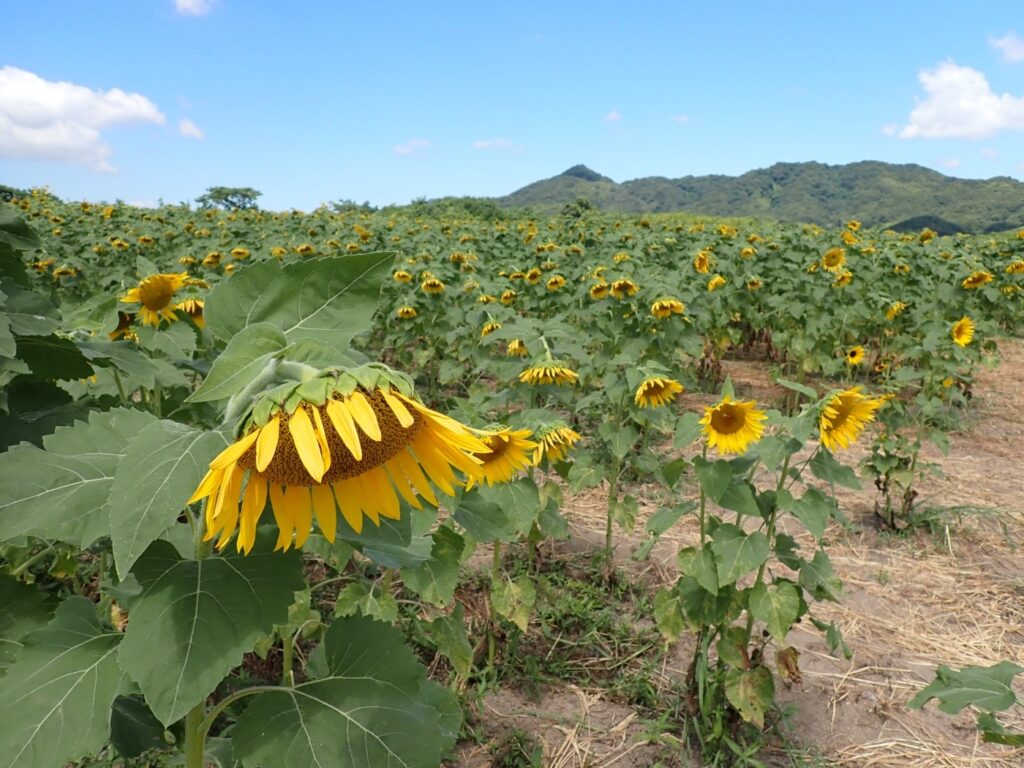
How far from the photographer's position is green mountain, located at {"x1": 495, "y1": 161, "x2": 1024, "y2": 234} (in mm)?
56781

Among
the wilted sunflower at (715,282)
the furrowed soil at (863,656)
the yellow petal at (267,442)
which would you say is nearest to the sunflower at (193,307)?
the furrowed soil at (863,656)

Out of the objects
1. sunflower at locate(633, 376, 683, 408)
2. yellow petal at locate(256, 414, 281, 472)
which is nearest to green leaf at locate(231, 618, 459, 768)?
yellow petal at locate(256, 414, 281, 472)

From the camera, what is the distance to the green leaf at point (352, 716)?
97 cm

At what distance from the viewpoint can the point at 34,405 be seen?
1.35m

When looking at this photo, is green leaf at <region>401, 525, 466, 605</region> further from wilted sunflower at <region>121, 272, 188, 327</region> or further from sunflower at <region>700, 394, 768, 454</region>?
wilted sunflower at <region>121, 272, 188, 327</region>

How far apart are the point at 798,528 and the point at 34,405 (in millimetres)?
3570

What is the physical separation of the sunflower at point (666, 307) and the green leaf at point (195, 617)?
3482 mm

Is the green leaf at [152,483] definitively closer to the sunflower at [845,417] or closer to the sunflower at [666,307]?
the sunflower at [845,417]

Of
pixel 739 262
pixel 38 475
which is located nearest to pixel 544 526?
pixel 38 475

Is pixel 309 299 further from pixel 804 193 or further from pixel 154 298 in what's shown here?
pixel 804 193

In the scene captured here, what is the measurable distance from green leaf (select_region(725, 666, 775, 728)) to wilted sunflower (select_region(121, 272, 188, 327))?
7.01 feet

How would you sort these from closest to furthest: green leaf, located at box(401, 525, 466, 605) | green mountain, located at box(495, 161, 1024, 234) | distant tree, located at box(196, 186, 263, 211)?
green leaf, located at box(401, 525, 466, 605) → distant tree, located at box(196, 186, 263, 211) → green mountain, located at box(495, 161, 1024, 234)

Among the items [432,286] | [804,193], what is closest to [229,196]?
[432,286]

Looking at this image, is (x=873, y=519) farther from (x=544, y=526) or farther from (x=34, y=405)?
(x=34, y=405)
